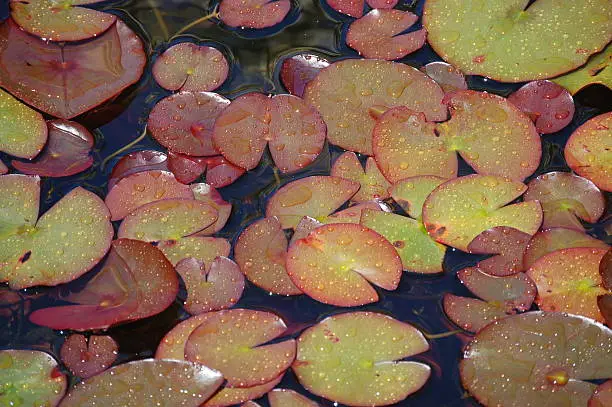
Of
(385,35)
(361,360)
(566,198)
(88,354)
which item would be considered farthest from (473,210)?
(88,354)

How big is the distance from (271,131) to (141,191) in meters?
0.38

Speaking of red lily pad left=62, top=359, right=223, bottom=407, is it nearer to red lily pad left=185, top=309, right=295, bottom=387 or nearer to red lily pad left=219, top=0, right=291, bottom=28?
red lily pad left=185, top=309, right=295, bottom=387

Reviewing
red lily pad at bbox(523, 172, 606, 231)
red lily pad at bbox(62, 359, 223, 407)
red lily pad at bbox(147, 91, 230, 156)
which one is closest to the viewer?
red lily pad at bbox(62, 359, 223, 407)

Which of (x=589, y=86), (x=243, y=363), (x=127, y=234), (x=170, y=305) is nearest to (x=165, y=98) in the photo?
(x=127, y=234)

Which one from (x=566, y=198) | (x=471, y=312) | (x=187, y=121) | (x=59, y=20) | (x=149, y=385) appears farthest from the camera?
(x=59, y=20)

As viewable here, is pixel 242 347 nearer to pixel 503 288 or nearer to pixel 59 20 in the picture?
pixel 503 288

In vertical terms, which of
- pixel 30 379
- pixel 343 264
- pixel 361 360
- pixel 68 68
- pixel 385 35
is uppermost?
pixel 385 35

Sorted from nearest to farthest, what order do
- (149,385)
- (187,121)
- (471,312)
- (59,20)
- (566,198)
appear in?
(149,385)
(471,312)
(566,198)
(187,121)
(59,20)

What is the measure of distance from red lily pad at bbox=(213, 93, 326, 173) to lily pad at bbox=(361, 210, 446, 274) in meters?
0.26

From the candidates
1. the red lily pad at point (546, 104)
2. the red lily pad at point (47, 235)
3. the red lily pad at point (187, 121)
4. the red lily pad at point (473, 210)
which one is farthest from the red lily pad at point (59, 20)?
the red lily pad at point (546, 104)

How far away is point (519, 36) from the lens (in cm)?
188

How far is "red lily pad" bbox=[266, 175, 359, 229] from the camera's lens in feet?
5.60

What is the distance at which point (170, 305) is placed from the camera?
5.23 ft

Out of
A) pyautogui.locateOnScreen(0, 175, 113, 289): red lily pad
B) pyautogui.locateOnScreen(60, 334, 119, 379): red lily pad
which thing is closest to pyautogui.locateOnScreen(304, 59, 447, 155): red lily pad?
pyautogui.locateOnScreen(0, 175, 113, 289): red lily pad
